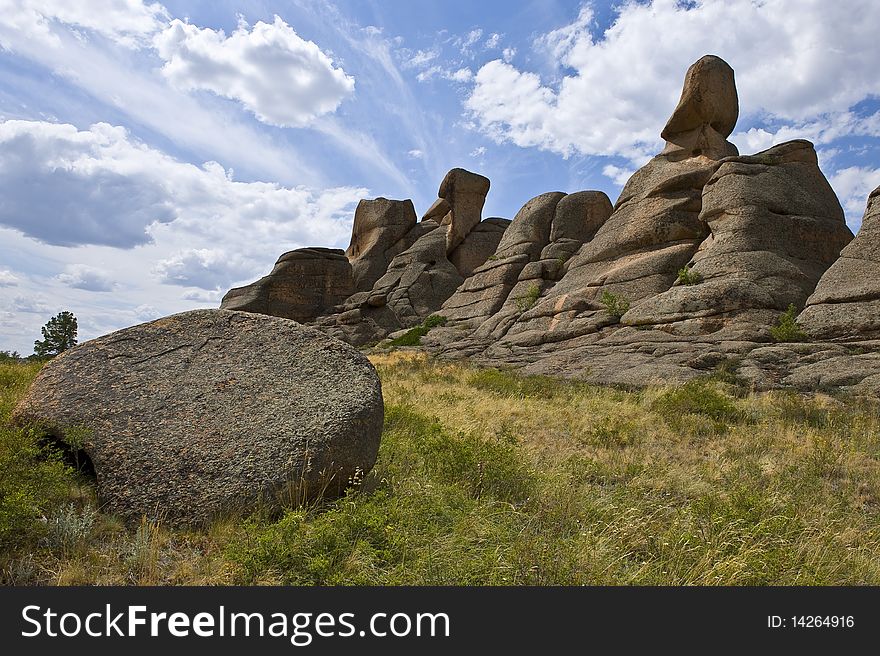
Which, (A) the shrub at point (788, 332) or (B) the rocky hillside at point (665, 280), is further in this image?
(A) the shrub at point (788, 332)

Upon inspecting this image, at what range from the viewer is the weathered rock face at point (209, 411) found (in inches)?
218

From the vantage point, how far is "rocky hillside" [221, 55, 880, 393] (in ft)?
64.1

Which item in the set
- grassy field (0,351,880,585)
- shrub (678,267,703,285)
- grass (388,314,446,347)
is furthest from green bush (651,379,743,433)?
grass (388,314,446,347)

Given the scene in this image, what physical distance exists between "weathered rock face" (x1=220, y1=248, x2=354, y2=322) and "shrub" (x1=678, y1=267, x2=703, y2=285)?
111 ft

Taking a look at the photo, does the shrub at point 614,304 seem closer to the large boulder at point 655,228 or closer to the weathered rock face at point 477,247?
the large boulder at point 655,228

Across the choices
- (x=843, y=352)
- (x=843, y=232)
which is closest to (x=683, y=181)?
(x=843, y=232)

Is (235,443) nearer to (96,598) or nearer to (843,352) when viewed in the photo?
(96,598)

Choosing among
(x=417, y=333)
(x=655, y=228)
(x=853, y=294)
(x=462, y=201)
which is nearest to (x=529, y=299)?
(x=655, y=228)

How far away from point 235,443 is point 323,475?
98 cm

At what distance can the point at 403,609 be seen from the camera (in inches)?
154

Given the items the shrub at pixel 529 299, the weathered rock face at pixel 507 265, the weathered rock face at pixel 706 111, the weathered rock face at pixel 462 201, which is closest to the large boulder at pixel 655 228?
the weathered rock face at pixel 706 111

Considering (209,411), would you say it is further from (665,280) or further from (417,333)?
(417,333)

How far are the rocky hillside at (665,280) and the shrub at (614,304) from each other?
92 millimetres

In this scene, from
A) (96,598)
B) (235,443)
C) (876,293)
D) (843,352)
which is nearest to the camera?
(96,598)
